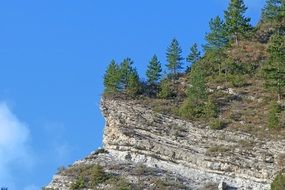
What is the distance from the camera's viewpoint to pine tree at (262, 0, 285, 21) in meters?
118

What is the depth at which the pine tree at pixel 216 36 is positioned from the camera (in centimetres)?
10762

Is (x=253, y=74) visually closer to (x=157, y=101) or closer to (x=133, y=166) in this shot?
(x=157, y=101)

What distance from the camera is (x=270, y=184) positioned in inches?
2884

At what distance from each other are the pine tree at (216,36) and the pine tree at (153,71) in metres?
8.86

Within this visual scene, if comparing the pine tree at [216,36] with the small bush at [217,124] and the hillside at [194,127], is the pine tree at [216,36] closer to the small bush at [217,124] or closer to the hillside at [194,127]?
the hillside at [194,127]

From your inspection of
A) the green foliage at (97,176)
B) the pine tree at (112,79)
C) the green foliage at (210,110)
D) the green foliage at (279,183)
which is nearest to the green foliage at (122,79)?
the pine tree at (112,79)

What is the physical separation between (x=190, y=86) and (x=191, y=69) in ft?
21.1

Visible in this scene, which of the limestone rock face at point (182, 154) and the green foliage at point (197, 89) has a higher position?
the green foliage at point (197, 89)

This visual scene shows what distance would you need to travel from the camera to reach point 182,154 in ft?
258

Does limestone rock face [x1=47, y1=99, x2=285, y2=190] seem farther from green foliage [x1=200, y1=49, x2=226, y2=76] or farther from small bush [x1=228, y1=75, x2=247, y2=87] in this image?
green foliage [x1=200, y1=49, x2=226, y2=76]

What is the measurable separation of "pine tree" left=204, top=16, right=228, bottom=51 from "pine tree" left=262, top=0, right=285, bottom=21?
11.2 m

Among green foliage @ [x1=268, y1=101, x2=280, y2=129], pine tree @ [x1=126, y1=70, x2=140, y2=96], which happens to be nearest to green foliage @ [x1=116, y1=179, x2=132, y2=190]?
green foliage @ [x1=268, y1=101, x2=280, y2=129]

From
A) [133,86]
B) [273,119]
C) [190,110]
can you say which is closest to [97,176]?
[190,110]

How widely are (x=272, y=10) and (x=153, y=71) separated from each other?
27.1 m
